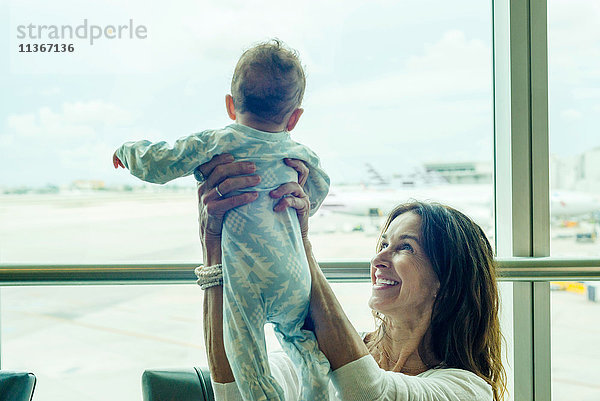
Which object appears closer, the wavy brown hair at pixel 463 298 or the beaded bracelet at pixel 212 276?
the beaded bracelet at pixel 212 276

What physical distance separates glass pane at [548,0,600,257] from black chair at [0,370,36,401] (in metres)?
1.64

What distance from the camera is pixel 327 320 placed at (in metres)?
1.10

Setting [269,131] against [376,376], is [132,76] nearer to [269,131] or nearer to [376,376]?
[269,131]

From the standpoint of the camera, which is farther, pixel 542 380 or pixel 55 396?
pixel 55 396

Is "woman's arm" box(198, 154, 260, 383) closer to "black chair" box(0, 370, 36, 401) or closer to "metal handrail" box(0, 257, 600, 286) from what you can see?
"metal handrail" box(0, 257, 600, 286)

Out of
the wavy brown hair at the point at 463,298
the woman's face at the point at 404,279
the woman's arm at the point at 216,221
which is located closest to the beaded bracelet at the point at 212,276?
the woman's arm at the point at 216,221

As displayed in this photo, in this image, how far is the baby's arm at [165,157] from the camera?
104 cm

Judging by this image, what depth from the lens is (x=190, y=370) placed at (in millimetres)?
1242

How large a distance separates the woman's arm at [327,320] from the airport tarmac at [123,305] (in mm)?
397

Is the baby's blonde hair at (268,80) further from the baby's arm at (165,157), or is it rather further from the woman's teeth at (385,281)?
the woman's teeth at (385,281)

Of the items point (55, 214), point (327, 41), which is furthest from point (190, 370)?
point (327, 41)

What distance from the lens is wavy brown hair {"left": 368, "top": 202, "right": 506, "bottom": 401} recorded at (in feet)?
4.06

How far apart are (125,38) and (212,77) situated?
1.16ft

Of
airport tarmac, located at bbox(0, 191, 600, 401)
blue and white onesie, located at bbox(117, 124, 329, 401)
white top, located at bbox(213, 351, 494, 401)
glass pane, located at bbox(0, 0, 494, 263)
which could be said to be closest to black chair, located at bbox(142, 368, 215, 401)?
white top, located at bbox(213, 351, 494, 401)
